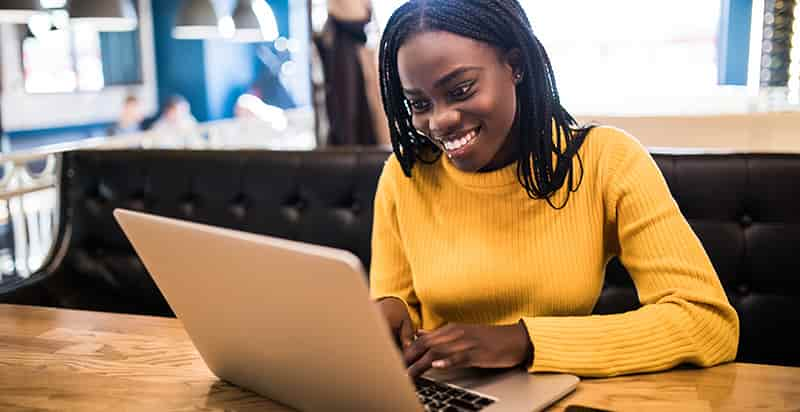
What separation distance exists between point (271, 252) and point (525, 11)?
595 millimetres

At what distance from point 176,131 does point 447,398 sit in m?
4.73

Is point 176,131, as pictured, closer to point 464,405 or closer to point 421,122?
point 421,122

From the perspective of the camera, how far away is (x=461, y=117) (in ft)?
3.23

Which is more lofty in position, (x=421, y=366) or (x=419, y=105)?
(x=419, y=105)

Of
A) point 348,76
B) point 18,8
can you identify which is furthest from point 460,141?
point 18,8

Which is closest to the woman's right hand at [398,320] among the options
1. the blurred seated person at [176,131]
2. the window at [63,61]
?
the blurred seated person at [176,131]

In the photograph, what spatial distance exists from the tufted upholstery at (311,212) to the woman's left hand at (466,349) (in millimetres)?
725

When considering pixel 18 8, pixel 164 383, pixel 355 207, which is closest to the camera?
pixel 164 383

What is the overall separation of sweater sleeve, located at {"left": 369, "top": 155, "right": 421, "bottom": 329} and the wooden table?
1.01 feet

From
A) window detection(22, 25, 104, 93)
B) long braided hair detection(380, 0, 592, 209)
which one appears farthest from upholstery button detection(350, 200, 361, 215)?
window detection(22, 25, 104, 93)

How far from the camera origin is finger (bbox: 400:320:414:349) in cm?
100

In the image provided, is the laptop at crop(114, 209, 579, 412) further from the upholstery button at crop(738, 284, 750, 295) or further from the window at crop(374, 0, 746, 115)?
the window at crop(374, 0, 746, 115)

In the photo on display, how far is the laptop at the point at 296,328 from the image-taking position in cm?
62

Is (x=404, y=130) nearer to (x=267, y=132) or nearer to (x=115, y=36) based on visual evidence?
(x=267, y=132)
